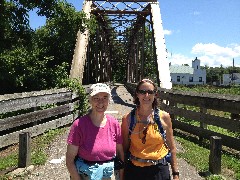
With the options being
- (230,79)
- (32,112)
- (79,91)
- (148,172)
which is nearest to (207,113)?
(32,112)

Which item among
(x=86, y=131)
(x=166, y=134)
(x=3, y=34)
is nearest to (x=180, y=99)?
(x=3, y=34)

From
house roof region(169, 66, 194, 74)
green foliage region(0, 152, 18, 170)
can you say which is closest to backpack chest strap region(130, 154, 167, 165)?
green foliage region(0, 152, 18, 170)

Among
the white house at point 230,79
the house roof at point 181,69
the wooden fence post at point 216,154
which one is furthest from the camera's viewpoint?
the white house at point 230,79

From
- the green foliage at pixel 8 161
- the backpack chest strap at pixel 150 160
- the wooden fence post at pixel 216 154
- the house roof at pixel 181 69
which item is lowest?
the green foliage at pixel 8 161

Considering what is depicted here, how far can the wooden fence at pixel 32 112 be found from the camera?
7297mm

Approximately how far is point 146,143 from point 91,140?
55 cm

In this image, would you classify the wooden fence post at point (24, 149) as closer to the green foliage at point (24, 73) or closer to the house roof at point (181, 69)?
the green foliage at point (24, 73)

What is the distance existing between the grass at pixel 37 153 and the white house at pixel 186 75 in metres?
103

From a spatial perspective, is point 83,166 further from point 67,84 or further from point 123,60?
point 123,60

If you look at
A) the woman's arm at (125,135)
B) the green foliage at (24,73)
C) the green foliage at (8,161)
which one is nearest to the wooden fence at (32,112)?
the green foliage at (8,161)

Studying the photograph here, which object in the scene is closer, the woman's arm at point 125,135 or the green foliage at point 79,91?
the woman's arm at point 125,135

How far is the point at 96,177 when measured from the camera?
2951 mm

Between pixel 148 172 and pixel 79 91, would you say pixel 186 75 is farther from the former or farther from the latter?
pixel 148 172

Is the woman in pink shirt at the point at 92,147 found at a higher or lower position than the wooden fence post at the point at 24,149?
higher
